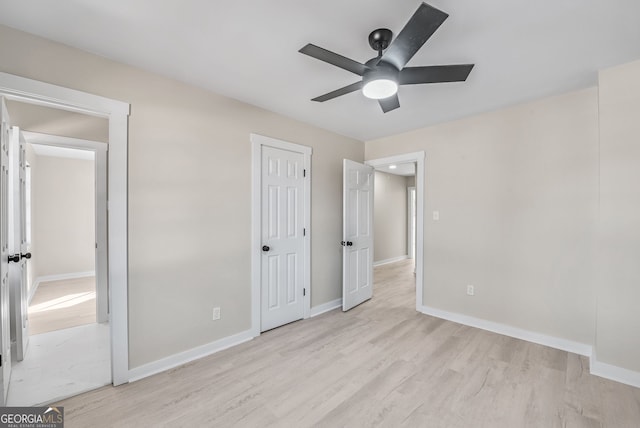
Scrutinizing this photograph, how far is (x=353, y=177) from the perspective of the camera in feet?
12.4

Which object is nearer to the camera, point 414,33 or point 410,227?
point 414,33

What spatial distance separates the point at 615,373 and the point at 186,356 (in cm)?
357

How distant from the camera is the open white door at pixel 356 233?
3.63 metres

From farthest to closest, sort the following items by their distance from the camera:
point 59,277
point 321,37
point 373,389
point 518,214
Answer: point 59,277 < point 518,214 < point 373,389 < point 321,37

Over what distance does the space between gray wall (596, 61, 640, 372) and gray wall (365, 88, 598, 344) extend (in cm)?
35

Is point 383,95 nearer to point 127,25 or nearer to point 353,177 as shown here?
point 127,25

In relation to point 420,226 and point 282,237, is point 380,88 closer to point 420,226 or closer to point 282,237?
point 282,237

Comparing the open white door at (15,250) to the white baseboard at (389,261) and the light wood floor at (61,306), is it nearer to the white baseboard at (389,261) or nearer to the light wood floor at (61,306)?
the light wood floor at (61,306)

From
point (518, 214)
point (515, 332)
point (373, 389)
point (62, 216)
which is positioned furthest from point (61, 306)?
point (518, 214)

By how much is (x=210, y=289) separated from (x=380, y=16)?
101 inches

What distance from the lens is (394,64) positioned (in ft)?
5.10

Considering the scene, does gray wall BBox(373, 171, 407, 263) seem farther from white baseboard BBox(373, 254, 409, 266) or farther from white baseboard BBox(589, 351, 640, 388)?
white baseboard BBox(589, 351, 640, 388)

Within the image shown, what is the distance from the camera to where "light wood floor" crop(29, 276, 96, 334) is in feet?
10.5

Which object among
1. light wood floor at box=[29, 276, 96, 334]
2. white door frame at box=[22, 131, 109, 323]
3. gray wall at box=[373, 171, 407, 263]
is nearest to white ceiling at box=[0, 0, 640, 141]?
white door frame at box=[22, 131, 109, 323]
